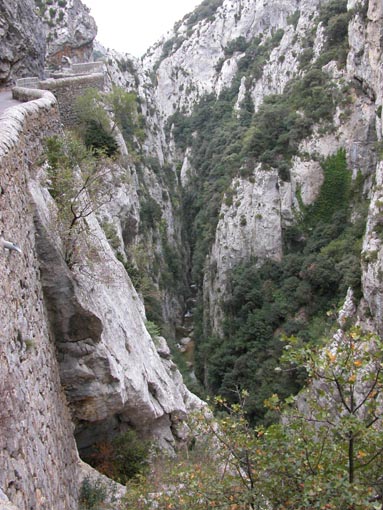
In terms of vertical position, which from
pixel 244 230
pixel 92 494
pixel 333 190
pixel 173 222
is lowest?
pixel 92 494

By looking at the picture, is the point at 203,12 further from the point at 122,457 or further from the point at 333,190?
the point at 122,457

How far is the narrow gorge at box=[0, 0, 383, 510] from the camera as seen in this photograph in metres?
7.12

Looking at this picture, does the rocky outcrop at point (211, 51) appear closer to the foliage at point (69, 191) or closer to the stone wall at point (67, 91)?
the stone wall at point (67, 91)

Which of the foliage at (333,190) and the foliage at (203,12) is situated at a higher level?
the foliage at (203,12)

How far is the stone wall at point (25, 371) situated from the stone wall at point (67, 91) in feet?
30.4

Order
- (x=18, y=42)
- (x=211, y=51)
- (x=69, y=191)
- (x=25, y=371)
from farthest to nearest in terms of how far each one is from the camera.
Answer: (x=211, y=51)
(x=18, y=42)
(x=69, y=191)
(x=25, y=371)

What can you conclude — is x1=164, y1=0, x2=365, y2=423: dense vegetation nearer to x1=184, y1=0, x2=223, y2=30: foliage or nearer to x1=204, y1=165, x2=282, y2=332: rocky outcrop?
x1=204, y1=165, x2=282, y2=332: rocky outcrop

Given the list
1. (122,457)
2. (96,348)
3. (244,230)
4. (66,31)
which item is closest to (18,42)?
(66,31)

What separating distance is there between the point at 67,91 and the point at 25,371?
1565cm

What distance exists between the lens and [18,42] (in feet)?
73.3

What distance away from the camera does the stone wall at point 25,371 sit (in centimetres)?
457

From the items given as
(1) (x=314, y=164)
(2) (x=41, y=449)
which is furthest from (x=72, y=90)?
(1) (x=314, y=164)

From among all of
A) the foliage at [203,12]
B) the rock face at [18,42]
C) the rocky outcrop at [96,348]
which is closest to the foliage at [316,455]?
the rocky outcrop at [96,348]

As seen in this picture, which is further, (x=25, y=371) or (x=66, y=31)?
(x=66, y=31)
